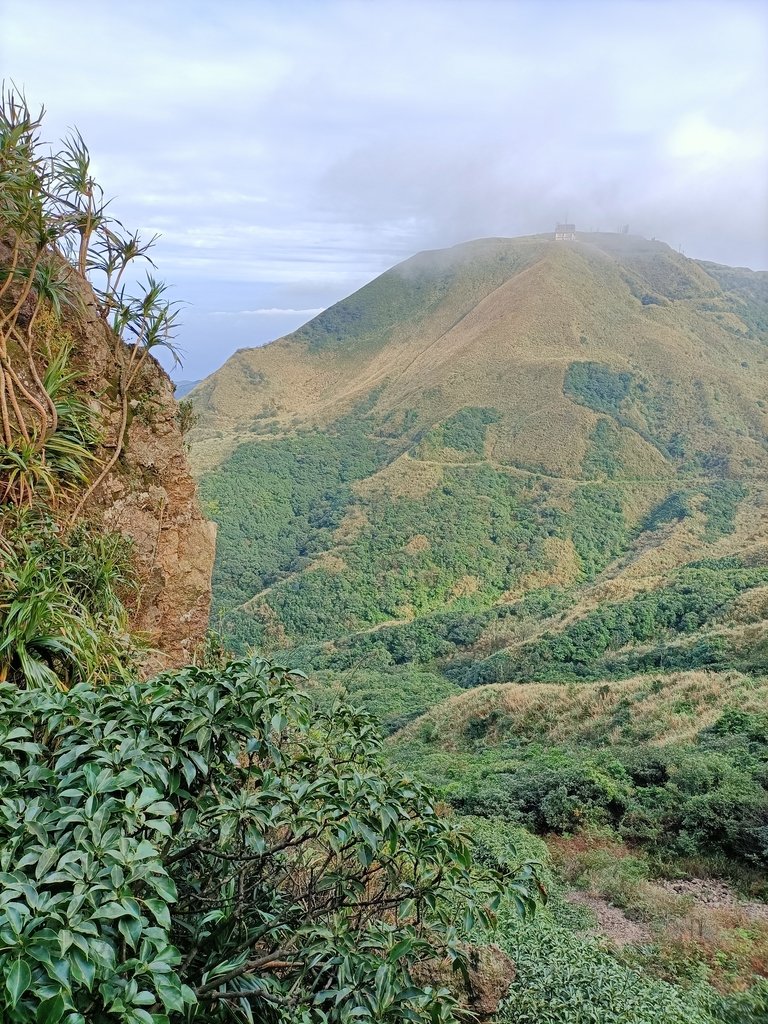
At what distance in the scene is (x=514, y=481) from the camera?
44656 mm

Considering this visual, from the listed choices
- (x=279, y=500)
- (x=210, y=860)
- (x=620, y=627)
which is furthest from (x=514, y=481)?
(x=210, y=860)

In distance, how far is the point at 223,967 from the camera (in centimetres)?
172

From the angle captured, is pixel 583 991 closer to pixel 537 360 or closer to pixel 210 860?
pixel 210 860

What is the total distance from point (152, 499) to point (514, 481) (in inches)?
1614

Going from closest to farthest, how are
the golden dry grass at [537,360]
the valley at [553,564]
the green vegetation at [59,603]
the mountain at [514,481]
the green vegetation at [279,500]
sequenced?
the green vegetation at [59,603] < the valley at [553,564] < the mountain at [514,481] < the green vegetation at [279,500] < the golden dry grass at [537,360]

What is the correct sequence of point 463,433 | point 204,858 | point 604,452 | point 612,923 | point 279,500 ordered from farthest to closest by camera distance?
point 279,500
point 463,433
point 604,452
point 612,923
point 204,858

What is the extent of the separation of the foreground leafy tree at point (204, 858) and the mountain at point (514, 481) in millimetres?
4730

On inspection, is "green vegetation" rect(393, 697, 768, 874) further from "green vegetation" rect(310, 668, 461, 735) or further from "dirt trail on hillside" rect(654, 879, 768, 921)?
"green vegetation" rect(310, 668, 461, 735)

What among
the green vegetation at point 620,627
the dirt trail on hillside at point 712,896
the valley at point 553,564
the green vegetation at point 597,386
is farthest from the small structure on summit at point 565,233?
the dirt trail on hillside at point 712,896

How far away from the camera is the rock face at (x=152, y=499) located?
15.8ft

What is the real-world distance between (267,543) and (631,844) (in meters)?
40.3

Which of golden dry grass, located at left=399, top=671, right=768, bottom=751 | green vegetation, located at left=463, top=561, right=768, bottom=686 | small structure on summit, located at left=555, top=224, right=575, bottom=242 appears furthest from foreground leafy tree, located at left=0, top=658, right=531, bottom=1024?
small structure on summit, located at left=555, top=224, right=575, bottom=242

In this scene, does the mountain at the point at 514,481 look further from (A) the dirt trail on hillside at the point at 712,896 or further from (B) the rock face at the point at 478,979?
(A) the dirt trail on hillside at the point at 712,896

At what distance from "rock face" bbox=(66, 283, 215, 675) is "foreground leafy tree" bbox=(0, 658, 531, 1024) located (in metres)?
2.48
